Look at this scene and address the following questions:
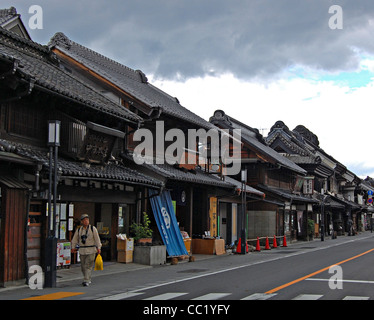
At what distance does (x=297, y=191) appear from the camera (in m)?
45.2

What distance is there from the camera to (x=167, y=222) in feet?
68.8

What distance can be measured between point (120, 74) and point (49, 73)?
397 inches

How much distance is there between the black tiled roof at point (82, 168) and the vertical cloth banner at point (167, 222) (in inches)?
58.9

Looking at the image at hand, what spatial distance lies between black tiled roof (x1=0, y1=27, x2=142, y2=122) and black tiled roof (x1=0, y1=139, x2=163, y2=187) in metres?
1.97

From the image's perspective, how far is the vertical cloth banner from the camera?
20531 mm

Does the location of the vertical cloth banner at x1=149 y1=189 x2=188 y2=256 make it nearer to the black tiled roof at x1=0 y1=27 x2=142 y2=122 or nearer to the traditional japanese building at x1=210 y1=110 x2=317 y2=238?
the black tiled roof at x1=0 y1=27 x2=142 y2=122

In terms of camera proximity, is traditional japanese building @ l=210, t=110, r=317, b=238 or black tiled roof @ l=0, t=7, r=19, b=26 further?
traditional japanese building @ l=210, t=110, r=317, b=238

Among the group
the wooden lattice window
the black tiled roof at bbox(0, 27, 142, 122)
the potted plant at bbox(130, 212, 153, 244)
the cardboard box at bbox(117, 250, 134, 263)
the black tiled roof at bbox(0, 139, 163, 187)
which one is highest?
the black tiled roof at bbox(0, 27, 142, 122)

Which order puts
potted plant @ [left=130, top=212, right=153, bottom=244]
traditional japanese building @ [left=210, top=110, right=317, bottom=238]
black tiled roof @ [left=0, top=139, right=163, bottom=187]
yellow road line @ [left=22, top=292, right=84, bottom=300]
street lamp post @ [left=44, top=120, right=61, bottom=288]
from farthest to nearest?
traditional japanese building @ [left=210, top=110, right=317, bottom=238], potted plant @ [left=130, top=212, right=153, bottom=244], black tiled roof @ [left=0, top=139, right=163, bottom=187], street lamp post @ [left=44, top=120, right=61, bottom=288], yellow road line @ [left=22, top=292, right=84, bottom=300]

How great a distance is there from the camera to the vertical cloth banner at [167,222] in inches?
808

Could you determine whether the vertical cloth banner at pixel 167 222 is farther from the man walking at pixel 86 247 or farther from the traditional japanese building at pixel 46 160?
the man walking at pixel 86 247

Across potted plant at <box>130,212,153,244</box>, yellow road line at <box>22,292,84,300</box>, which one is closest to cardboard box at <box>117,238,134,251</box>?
potted plant at <box>130,212,153,244</box>
